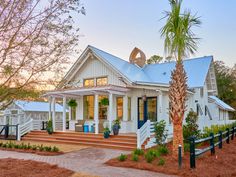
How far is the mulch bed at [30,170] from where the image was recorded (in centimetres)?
758

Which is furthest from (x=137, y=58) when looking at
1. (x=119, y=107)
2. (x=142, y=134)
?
(x=142, y=134)

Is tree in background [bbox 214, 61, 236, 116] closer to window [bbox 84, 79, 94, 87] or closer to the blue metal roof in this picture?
the blue metal roof

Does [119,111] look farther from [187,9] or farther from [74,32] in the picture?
[74,32]

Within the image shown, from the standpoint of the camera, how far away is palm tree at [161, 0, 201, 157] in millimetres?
9906

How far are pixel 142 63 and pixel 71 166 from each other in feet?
46.8

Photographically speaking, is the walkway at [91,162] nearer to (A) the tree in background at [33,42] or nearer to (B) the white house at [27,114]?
(A) the tree in background at [33,42]

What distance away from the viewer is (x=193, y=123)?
1309 centimetres

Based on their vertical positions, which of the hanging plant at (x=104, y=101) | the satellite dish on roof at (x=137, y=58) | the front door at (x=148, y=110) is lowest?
the front door at (x=148, y=110)

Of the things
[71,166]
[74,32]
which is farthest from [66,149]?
[74,32]

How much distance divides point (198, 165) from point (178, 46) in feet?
15.4

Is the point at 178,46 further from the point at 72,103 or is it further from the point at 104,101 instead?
the point at 72,103

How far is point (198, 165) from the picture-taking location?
8672 millimetres

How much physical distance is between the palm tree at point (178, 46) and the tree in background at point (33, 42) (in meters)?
4.72

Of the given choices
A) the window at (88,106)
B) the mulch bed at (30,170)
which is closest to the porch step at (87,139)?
the window at (88,106)
